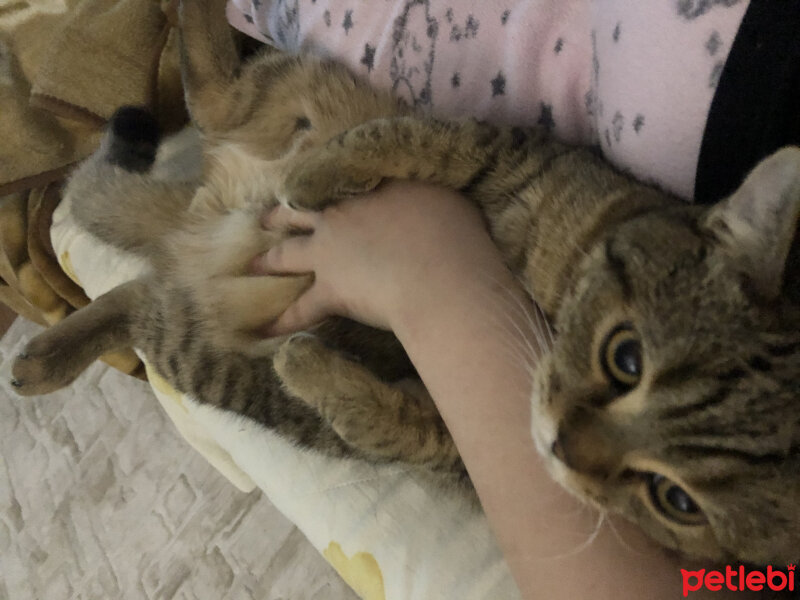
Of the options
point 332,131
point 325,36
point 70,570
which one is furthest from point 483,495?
point 70,570

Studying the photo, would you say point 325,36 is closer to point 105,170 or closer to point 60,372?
point 105,170

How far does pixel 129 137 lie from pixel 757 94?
990mm

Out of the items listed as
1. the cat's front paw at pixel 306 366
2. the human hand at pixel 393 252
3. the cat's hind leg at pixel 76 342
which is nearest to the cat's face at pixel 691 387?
the human hand at pixel 393 252

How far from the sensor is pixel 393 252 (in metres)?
0.75

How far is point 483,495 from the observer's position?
62 cm

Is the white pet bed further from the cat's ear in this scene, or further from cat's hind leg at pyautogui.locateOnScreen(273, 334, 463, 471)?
the cat's ear

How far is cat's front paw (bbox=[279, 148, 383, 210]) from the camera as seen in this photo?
29.2 inches

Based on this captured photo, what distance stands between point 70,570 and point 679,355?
4.84 ft

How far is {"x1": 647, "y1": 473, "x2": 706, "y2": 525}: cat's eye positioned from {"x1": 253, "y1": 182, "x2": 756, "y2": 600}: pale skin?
0.16 feet

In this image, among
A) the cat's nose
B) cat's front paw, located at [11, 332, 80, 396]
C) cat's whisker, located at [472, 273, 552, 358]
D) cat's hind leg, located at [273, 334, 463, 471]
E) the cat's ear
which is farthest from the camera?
cat's front paw, located at [11, 332, 80, 396]

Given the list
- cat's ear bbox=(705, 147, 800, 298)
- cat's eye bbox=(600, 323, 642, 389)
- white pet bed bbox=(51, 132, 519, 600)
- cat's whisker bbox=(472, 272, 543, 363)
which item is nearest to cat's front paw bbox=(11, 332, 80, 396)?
white pet bed bbox=(51, 132, 519, 600)

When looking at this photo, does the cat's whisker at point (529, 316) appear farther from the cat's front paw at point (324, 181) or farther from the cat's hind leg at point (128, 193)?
the cat's hind leg at point (128, 193)

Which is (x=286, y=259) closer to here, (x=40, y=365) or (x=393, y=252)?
(x=393, y=252)

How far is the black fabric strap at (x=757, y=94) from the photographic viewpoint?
19.3 inches
